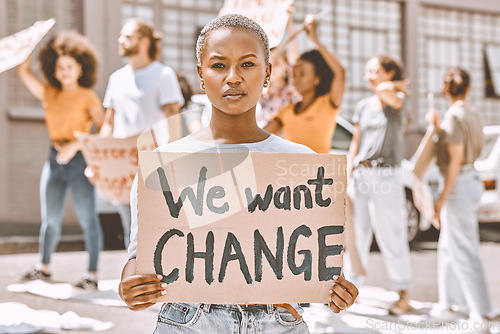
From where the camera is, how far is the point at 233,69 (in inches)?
65.8

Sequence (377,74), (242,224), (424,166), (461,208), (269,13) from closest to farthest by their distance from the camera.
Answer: (242,224) → (269,13) → (461,208) → (424,166) → (377,74)

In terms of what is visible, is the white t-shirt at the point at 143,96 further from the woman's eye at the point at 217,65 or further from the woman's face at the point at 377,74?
the woman's eye at the point at 217,65

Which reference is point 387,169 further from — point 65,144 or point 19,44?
point 19,44

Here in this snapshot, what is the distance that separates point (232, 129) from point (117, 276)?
426 centimetres

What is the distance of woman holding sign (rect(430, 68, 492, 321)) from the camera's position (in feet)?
13.7

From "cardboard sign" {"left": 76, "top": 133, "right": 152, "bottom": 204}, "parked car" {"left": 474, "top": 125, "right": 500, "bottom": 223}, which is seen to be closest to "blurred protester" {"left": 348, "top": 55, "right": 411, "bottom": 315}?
"cardboard sign" {"left": 76, "top": 133, "right": 152, "bottom": 204}

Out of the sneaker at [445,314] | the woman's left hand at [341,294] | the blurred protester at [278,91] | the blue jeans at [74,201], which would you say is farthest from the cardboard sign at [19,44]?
the sneaker at [445,314]

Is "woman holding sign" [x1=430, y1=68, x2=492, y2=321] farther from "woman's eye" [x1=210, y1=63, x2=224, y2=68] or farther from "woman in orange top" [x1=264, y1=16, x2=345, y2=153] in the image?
"woman's eye" [x1=210, y1=63, x2=224, y2=68]

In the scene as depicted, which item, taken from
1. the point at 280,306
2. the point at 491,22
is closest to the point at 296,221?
the point at 280,306

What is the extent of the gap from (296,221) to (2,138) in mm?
9440

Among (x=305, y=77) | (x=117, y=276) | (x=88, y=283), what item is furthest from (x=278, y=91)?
(x=117, y=276)

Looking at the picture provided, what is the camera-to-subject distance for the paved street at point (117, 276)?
13.9 feet

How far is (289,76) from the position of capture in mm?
4684

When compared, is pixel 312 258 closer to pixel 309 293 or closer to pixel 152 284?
pixel 309 293
